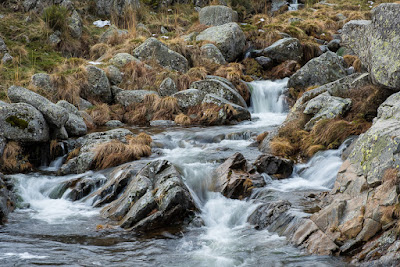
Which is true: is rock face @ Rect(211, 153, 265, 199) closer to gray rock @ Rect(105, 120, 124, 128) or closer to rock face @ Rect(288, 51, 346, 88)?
gray rock @ Rect(105, 120, 124, 128)

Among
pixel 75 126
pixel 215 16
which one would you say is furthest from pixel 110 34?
pixel 75 126

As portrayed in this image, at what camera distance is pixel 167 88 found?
683 inches

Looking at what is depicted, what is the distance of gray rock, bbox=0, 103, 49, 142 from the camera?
436 inches

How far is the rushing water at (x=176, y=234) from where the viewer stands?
636 cm

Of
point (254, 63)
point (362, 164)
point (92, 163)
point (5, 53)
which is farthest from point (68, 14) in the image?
point (362, 164)

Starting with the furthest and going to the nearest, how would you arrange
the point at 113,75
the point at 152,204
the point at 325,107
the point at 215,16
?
the point at 215,16 → the point at 113,75 → the point at 325,107 → the point at 152,204

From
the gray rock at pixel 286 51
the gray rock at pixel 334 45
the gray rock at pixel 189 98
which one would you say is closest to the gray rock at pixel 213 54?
the gray rock at pixel 286 51

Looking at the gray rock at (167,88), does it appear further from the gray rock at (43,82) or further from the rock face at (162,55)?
the gray rock at (43,82)

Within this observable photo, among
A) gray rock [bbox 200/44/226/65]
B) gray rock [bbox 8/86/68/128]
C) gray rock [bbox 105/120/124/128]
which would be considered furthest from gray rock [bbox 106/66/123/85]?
gray rock [bbox 8/86/68/128]

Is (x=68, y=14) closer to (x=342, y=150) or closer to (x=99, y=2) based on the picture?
(x=99, y=2)

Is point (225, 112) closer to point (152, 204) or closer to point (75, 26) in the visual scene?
point (152, 204)

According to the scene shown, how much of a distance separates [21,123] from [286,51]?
13.0m

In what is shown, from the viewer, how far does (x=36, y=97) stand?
12.0m

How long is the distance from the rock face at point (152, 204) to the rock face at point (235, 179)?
96 centimetres
